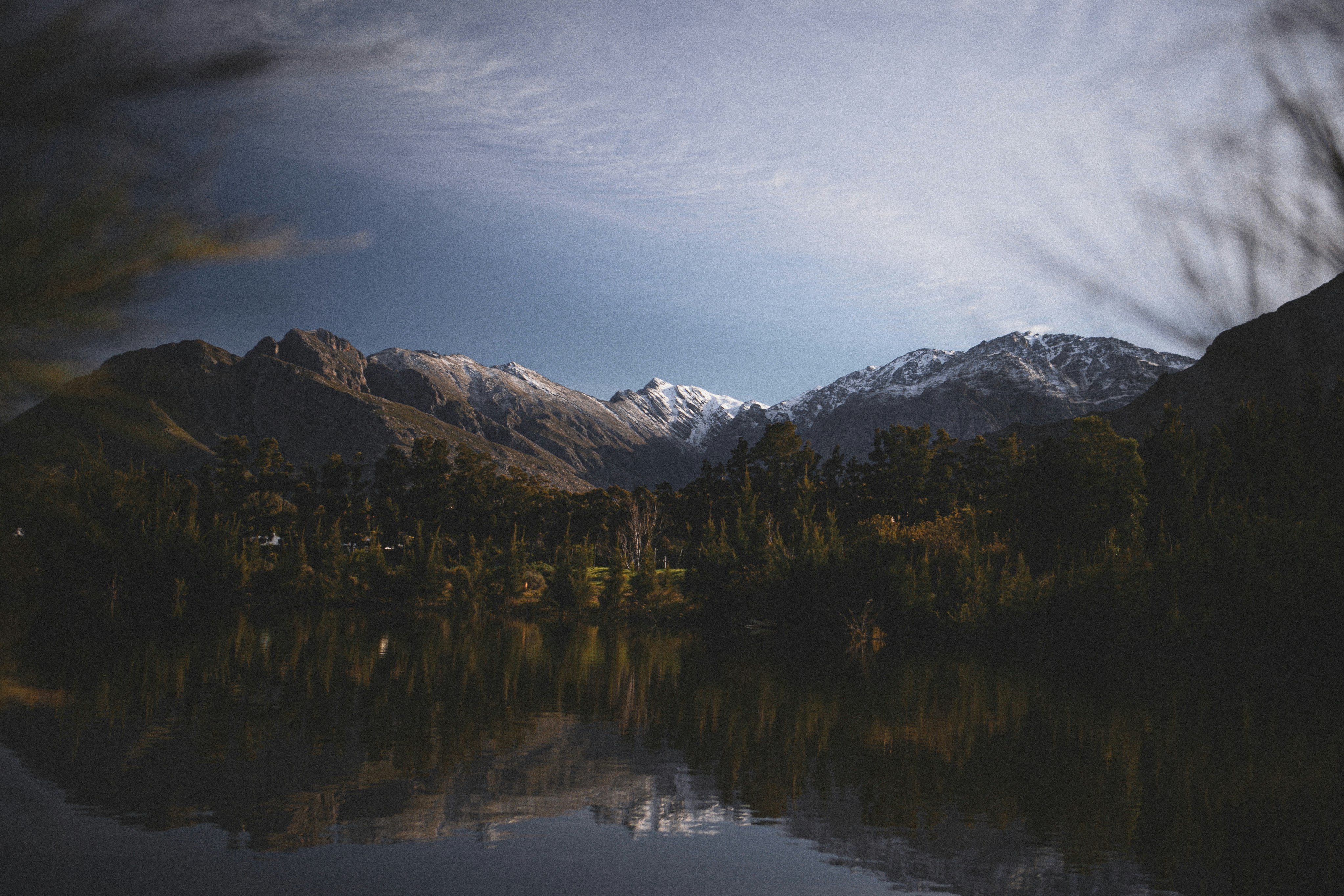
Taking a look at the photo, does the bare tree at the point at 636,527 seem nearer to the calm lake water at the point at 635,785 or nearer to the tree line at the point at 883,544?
the tree line at the point at 883,544

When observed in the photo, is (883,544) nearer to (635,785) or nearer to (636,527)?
(635,785)

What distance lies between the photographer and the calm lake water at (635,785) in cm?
588

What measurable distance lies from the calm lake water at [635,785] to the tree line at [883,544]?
7.43 meters

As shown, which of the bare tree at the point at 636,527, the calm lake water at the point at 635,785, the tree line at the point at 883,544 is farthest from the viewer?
the bare tree at the point at 636,527

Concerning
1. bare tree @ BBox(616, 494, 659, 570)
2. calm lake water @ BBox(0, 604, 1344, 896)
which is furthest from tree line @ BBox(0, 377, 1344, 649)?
calm lake water @ BBox(0, 604, 1344, 896)

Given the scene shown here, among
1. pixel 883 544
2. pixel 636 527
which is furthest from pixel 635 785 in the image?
pixel 636 527

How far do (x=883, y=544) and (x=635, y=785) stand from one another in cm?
2211

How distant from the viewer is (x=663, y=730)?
36.6 feet

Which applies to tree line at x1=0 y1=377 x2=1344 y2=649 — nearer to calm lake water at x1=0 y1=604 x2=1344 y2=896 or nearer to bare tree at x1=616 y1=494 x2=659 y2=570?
bare tree at x1=616 y1=494 x2=659 y2=570

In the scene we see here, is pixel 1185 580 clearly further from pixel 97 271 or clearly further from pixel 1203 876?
pixel 97 271

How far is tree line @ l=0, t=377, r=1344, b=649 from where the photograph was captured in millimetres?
23766

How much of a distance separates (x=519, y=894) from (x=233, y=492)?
151 ft

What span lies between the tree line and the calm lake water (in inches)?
293

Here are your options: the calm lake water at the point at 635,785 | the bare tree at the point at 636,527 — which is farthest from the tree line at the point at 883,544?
the calm lake water at the point at 635,785
